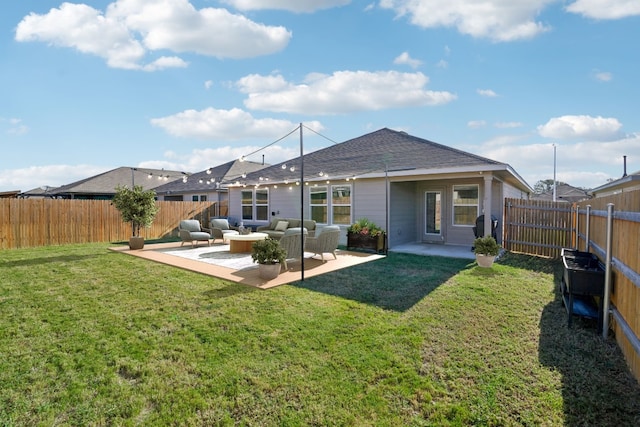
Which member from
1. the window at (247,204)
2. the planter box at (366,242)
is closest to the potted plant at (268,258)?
the planter box at (366,242)

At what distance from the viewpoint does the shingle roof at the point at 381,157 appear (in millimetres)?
9852

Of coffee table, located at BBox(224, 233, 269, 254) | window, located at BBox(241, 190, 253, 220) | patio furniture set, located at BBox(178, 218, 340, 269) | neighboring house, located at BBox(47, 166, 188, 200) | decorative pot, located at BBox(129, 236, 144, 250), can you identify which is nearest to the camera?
patio furniture set, located at BBox(178, 218, 340, 269)

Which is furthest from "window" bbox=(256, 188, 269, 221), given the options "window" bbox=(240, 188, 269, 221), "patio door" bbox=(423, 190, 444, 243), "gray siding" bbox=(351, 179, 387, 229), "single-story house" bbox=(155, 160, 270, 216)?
"patio door" bbox=(423, 190, 444, 243)

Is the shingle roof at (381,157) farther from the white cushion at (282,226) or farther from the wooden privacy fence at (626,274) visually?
the wooden privacy fence at (626,274)

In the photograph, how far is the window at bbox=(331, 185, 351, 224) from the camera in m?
11.5

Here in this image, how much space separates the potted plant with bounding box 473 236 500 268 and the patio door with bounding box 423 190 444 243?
4.08 metres

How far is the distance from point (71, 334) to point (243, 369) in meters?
2.30

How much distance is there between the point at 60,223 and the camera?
38.5 feet

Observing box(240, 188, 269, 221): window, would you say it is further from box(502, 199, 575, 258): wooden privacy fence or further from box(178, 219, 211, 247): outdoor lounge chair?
box(502, 199, 575, 258): wooden privacy fence

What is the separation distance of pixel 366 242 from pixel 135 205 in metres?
7.59

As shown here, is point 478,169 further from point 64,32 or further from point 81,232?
point 81,232

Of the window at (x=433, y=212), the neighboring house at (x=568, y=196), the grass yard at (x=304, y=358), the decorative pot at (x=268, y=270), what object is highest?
the neighboring house at (x=568, y=196)

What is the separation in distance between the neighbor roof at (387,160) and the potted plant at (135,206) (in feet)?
16.4

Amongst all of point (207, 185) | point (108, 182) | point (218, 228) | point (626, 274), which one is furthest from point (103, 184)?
point (626, 274)
